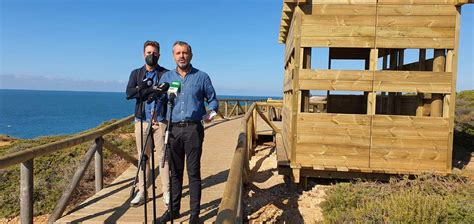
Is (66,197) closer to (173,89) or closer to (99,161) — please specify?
(99,161)

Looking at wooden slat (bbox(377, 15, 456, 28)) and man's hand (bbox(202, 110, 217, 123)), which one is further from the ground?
wooden slat (bbox(377, 15, 456, 28))

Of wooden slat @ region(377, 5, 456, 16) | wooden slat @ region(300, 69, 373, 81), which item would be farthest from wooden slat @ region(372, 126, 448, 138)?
wooden slat @ region(377, 5, 456, 16)

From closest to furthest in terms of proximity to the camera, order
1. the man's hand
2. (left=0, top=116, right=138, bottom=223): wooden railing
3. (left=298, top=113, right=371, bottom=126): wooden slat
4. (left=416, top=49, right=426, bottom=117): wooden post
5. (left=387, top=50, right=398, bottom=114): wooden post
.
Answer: (left=0, top=116, right=138, bottom=223): wooden railing → the man's hand → (left=298, top=113, right=371, bottom=126): wooden slat → (left=416, top=49, right=426, bottom=117): wooden post → (left=387, top=50, right=398, bottom=114): wooden post

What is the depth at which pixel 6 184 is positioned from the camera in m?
8.07

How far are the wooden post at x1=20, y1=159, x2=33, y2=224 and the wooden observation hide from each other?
14.6 ft

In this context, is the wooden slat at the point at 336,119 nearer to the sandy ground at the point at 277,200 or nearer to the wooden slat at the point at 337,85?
the wooden slat at the point at 337,85

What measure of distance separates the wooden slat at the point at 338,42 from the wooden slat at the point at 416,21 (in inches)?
14.1

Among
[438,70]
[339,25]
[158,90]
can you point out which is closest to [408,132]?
[438,70]

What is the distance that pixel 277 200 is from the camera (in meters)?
7.05

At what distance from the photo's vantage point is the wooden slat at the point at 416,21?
647 cm

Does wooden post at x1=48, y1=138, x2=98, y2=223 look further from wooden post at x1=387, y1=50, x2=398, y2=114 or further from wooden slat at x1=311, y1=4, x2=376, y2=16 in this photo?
wooden post at x1=387, y1=50, x2=398, y2=114

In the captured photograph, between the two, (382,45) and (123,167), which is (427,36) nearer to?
(382,45)

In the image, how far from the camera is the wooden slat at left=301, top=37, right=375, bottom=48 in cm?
666

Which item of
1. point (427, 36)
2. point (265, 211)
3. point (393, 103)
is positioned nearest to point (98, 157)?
point (265, 211)
